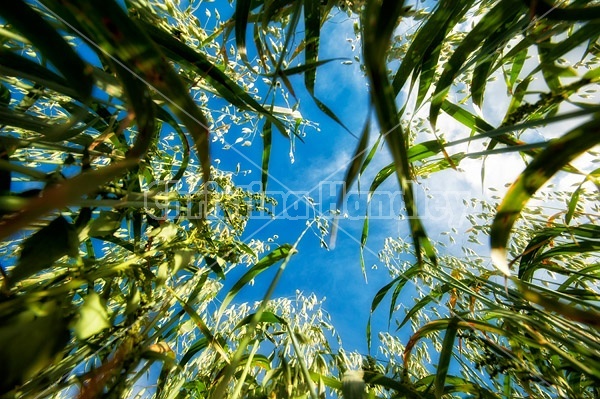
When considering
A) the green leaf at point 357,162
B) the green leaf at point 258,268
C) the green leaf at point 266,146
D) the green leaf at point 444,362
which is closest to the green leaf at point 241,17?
the green leaf at point 266,146

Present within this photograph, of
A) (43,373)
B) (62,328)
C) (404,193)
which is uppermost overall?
(404,193)

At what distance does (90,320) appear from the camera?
284 mm

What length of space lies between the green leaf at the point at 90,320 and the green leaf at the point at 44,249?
0.20 feet

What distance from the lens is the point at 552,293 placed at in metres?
0.49

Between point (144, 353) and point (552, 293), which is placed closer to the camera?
point (144, 353)

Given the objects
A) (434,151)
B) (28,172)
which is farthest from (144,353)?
(434,151)

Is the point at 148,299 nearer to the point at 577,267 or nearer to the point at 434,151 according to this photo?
the point at 434,151

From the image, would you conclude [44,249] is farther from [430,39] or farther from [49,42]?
[430,39]

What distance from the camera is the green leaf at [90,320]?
270 mm

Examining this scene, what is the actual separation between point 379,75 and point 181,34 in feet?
2.28

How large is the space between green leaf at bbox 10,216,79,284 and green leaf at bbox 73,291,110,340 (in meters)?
0.06

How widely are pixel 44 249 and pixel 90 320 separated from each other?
0.10 m

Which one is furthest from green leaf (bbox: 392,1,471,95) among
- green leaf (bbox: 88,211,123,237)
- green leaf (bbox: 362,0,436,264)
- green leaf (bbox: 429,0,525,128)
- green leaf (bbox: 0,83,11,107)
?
green leaf (bbox: 0,83,11,107)

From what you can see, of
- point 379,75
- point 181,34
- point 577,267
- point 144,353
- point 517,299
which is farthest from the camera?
point 577,267
